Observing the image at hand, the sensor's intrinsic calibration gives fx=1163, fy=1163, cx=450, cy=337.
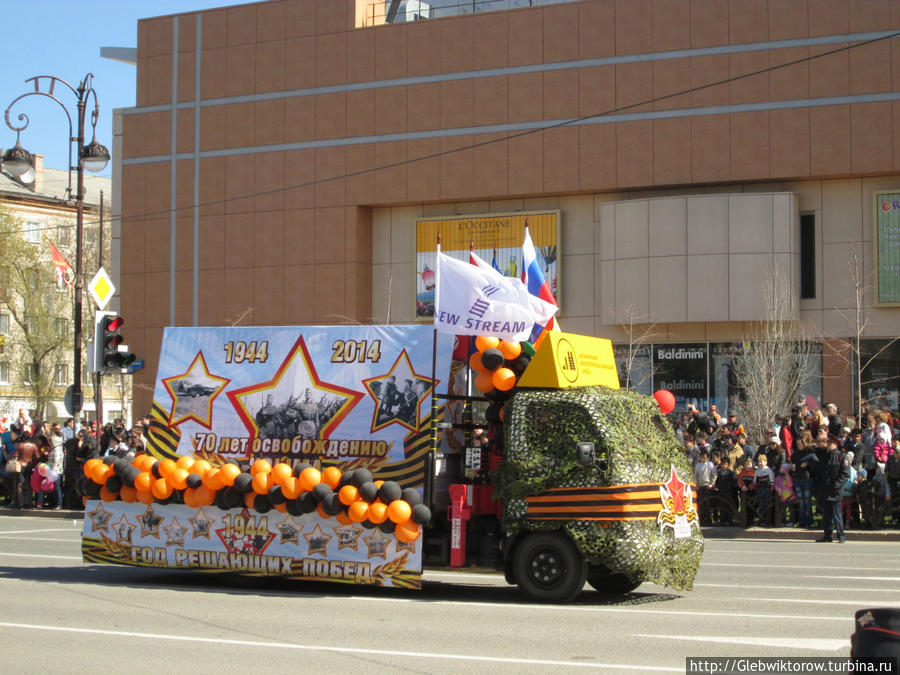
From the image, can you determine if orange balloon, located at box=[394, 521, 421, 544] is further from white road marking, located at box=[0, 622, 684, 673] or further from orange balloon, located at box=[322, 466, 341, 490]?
white road marking, located at box=[0, 622, 684, 673]

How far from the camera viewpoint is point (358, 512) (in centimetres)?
1267

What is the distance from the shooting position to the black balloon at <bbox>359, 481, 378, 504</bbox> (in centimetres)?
1265

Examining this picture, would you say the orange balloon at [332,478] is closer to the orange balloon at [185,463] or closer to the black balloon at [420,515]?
the black balloon at [420,515]

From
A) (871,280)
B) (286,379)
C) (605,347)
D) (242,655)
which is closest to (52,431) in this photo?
(286,379)

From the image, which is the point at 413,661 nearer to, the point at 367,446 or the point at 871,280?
the point at 367,446

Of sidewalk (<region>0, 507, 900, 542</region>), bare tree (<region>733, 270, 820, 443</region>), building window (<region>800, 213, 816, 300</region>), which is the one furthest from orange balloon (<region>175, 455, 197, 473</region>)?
building window (<region>800, 213, 816, 300</region>)

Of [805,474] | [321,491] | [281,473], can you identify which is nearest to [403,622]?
[321,491]

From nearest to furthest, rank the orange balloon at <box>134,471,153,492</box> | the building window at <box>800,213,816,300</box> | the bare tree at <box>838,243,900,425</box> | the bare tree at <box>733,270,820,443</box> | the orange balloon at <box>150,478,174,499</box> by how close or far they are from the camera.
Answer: the orange balloon at <box>150,478,174,499</box> → the orange balloon at <box>134,471,153,492</box> → the bare tree at <box>733,270,820,443</box> → the bare tree at <box>838,243,900,425</box> → the building window at <box>800,213,816,300</box>

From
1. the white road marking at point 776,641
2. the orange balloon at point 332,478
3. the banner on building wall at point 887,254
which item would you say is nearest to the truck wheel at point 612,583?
the orange balloon at point 332,478

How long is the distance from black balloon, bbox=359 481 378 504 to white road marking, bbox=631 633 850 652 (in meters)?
3.73

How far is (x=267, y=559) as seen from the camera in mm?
13375

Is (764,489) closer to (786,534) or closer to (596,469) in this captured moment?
(786,534)

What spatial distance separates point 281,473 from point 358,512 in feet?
3.52

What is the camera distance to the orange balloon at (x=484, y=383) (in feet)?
43.5
